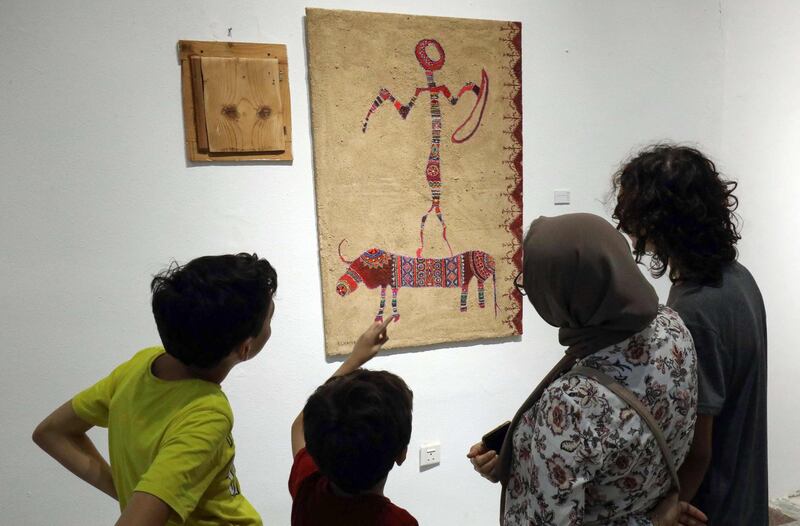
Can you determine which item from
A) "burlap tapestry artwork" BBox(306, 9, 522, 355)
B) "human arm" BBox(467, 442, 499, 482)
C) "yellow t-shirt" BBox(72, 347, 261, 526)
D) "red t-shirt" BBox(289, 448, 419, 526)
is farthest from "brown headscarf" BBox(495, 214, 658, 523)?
"burlap tapestry artwork" BBox(306, 9, 522, 355)

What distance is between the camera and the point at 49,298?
1.88 meters

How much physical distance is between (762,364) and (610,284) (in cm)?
56

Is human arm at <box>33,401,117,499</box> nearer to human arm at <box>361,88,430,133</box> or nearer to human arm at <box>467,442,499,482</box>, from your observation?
human arm at <box>467,442,499,482</box>

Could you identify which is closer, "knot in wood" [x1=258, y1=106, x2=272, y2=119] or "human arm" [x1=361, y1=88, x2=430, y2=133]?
"knot in wood" [x1=258, y1=106, x2=272, y2=119]

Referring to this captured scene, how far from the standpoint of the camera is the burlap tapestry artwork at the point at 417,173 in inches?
82.5

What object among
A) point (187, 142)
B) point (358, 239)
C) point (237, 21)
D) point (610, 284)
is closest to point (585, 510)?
point (610, 284)

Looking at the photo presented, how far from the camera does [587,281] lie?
99 centimetres

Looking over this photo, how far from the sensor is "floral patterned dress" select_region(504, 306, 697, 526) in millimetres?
979

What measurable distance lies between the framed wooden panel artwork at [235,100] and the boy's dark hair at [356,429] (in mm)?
1161

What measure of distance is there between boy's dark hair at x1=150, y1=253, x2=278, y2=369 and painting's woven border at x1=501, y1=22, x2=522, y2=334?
1.47m

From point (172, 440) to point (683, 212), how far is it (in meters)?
1.04

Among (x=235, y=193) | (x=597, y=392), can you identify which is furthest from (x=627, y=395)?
(x=235, y=193)

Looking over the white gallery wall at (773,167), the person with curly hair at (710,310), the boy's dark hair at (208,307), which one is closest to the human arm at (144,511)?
the boy's dark hair at (208,307)

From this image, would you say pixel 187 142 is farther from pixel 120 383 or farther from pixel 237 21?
pixel 120 383
